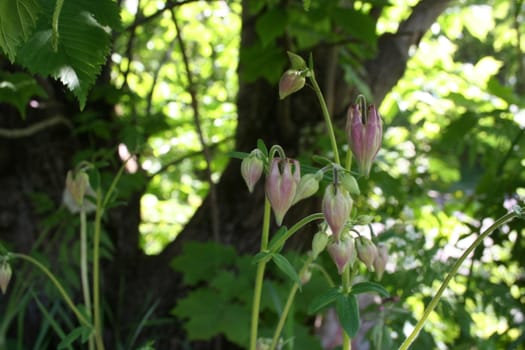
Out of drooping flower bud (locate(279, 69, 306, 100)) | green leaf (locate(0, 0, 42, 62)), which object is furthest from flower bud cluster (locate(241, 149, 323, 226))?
green leaf (locate(0, 0, 42, 62))

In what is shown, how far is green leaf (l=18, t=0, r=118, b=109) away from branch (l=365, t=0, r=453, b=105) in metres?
1.63

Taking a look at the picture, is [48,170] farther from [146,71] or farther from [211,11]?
[146,71]

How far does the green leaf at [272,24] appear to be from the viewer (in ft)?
5.53

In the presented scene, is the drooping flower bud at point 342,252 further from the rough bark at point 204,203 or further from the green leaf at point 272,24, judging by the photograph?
the rough bark at point 204,203

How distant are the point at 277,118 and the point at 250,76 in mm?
584

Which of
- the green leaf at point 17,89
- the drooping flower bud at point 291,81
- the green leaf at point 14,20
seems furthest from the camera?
the green leaf at point 17,89

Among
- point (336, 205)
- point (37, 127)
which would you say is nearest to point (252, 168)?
point (336, 205)

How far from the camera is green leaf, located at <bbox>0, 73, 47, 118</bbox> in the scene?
1.54m

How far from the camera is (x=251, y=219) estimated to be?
2.33 m

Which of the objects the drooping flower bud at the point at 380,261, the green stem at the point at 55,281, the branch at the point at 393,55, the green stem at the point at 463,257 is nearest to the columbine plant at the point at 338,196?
the green stem at the point at 463,257

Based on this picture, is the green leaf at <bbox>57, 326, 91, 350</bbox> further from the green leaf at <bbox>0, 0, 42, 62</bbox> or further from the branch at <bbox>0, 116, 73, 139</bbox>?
the branch at <bbox>0, 116, 73, 139</bbox>

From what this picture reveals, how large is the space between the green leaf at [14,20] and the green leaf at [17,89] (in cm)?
82

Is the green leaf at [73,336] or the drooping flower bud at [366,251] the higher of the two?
the drooping flower bud at [366,251]

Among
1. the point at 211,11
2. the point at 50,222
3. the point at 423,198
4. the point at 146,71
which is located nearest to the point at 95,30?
the point at 50,222
